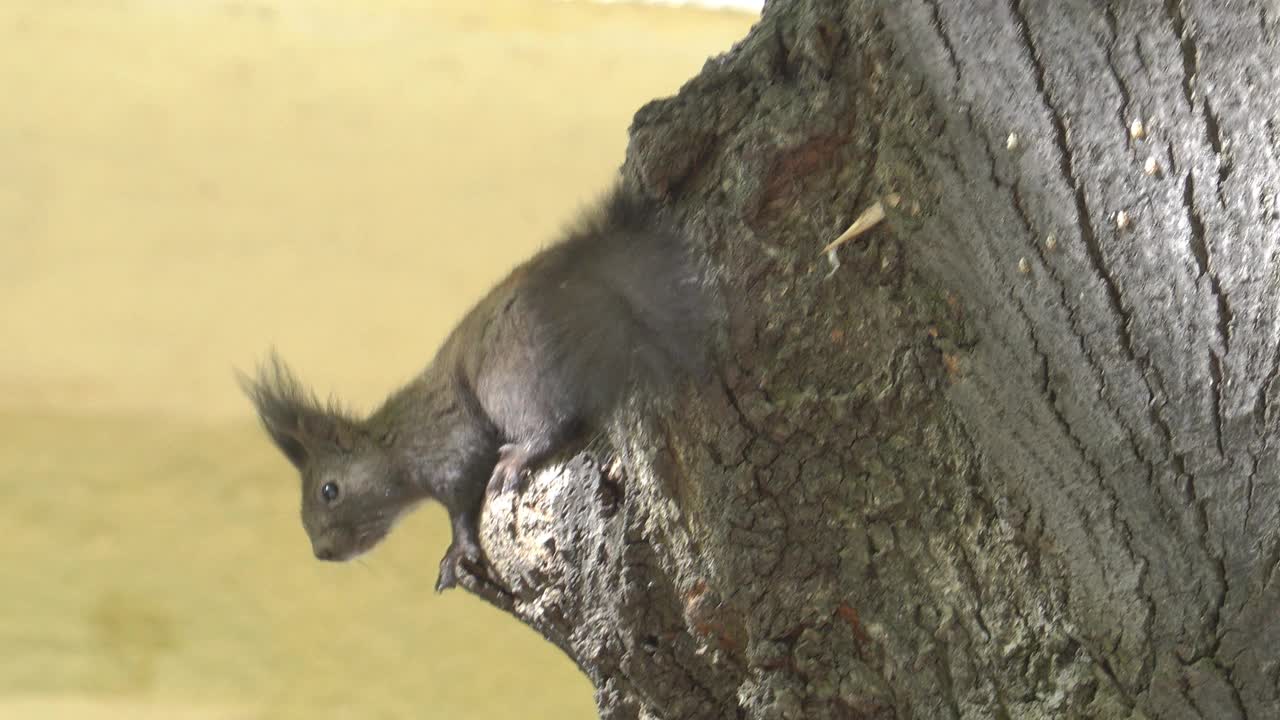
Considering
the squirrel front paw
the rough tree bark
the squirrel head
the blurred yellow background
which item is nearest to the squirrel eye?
the squirrel head

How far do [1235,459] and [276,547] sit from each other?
2.54m

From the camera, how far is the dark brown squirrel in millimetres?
1166

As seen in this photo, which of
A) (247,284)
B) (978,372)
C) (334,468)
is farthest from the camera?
(247,284)

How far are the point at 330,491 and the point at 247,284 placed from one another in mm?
1258

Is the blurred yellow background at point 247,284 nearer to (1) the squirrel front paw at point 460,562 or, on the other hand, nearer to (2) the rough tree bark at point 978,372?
(1) the squirrel front paw at point 460,562

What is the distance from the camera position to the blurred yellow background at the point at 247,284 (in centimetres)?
254

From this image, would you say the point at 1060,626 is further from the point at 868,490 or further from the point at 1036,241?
the point at 1036,241

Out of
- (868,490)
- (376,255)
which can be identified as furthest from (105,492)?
(868,490)

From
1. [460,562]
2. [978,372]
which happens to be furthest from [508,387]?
[978,372]

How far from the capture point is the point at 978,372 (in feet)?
3.47

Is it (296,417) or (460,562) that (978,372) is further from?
(296,417)

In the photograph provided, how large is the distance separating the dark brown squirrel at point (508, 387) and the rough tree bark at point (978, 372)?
4 centimetres

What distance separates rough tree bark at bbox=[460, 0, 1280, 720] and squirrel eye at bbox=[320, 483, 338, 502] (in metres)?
0.62

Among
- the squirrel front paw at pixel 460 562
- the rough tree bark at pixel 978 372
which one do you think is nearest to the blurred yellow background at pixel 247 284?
the squirrel front paw at pixel 460 562
